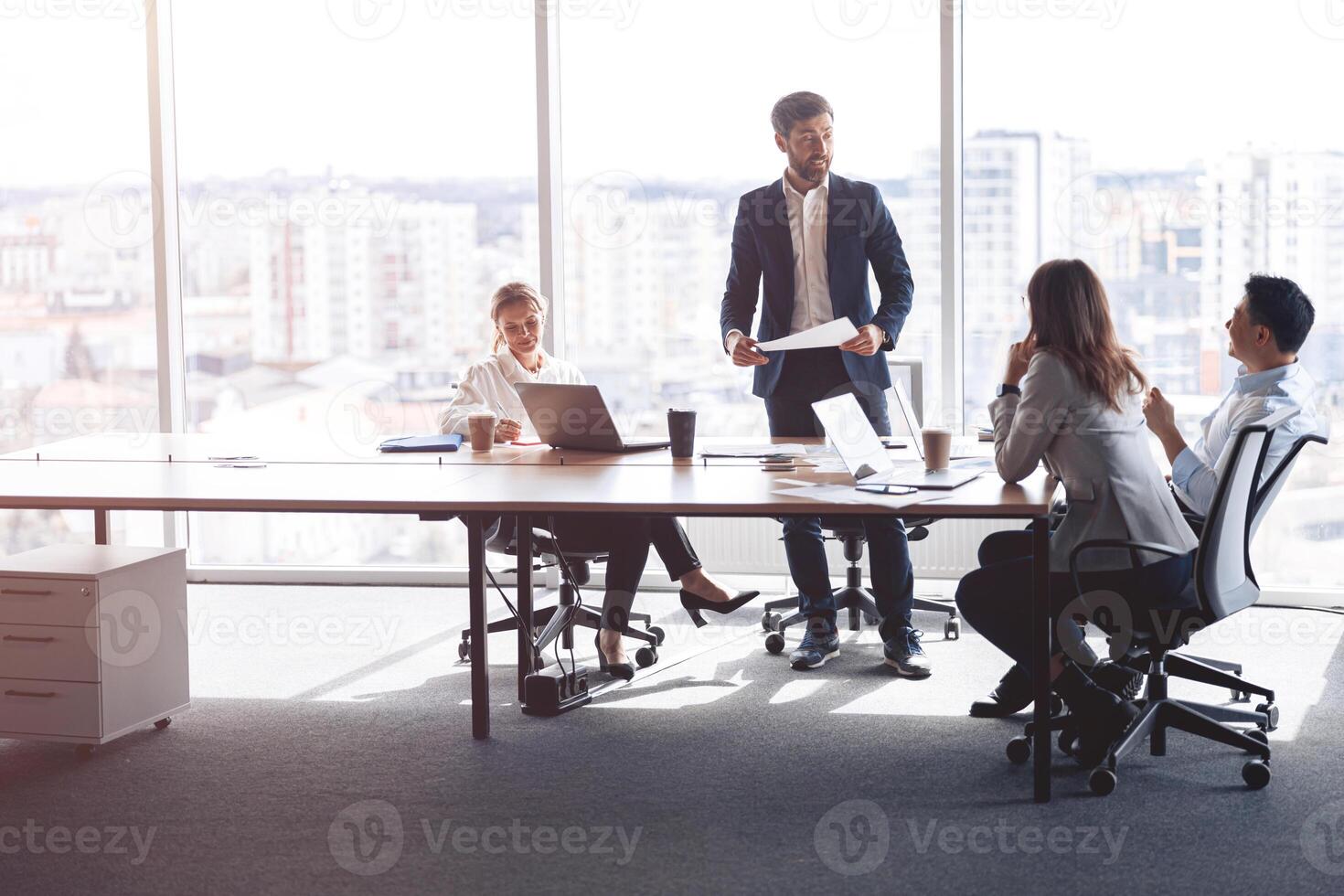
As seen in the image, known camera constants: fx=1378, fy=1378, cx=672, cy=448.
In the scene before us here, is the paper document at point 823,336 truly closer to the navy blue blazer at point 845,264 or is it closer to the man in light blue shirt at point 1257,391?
the navy blue blazer at point 845,264

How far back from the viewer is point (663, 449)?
3.96 m

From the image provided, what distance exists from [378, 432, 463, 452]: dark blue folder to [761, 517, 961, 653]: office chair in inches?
46.3

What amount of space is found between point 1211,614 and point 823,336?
1.32 meters

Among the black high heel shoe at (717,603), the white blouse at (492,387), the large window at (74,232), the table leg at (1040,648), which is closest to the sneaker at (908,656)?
the black high heel shoe at (717,603)

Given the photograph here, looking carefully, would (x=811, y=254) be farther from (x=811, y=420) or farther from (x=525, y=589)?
(x=525, y=589)

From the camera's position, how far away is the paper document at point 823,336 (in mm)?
3818

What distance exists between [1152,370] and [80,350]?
13.8ft

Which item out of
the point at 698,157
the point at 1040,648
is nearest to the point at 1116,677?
the point at 1040,648

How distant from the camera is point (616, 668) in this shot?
404 cm

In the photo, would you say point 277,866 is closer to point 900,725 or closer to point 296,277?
point 900,725

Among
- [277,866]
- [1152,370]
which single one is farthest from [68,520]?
[1152,370]

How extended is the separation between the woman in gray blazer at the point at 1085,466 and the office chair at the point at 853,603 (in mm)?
1173

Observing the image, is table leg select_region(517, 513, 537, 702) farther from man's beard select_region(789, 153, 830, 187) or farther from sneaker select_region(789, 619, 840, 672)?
man's beard select_region(789, 153, 830, 187)

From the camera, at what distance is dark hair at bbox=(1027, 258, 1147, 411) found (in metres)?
3.03
